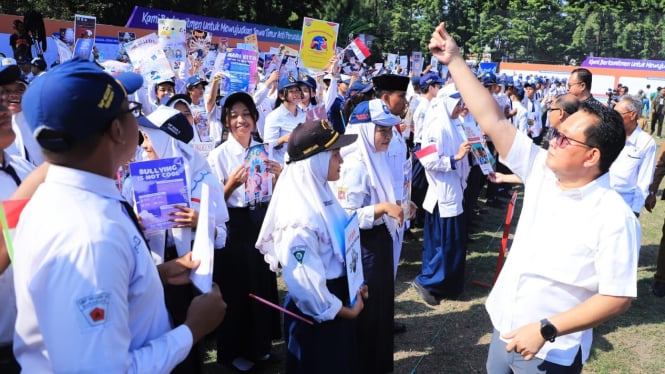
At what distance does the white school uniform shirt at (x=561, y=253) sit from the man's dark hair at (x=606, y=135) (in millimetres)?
111

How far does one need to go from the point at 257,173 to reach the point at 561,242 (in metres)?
2.27

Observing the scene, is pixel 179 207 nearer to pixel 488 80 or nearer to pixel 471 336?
pixel 471 336

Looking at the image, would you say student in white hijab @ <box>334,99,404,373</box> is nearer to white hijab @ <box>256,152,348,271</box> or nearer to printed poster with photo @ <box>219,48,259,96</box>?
white hijab @ <box>256,152,348,271</box>

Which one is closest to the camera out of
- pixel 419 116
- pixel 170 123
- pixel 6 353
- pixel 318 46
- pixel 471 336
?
pixel 6 353

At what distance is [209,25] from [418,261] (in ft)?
67.5

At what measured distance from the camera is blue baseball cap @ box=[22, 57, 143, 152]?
4.17 ft

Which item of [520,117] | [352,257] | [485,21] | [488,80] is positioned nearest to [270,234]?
[352,257]

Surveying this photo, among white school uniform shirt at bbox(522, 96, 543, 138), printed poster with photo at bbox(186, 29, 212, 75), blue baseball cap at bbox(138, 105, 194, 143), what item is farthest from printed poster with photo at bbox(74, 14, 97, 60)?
white school uniform shirt at bbox(522, 96, 543, 138)

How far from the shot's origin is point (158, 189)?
7.83 feet

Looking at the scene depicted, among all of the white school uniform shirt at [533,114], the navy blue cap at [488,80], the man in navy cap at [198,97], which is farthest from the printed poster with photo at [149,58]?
the white school uniform shirt at [533,114]

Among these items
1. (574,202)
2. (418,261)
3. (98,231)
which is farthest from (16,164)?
(418,261)

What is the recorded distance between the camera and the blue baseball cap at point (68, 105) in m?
1.27

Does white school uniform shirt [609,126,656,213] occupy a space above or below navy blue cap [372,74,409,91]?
below

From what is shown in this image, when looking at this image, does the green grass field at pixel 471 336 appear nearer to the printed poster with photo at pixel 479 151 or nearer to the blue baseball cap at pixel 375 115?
the printed poster with photo at pixel 479 151
